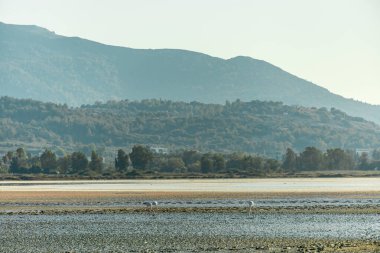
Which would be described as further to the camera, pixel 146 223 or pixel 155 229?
pixel 146 223

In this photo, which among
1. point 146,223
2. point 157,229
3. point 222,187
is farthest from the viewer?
point 222,187

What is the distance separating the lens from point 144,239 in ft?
193

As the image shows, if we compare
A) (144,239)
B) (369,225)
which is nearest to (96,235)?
(144,239)

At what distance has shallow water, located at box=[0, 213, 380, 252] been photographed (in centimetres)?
5669

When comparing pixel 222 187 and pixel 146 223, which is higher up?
pixel 222 187

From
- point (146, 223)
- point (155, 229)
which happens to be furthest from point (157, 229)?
point (146, 223)

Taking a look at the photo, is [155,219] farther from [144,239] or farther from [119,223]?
[144,239]

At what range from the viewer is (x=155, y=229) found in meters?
65.6

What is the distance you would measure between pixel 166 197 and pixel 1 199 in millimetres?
18691

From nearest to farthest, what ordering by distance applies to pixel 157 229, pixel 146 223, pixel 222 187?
1. pixel 157 229
2. pixel 146 223
3. pixel 222 187

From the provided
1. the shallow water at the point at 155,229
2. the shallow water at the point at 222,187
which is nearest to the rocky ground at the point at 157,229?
the shallow water at the point at 155,229

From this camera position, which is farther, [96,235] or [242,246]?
[96,235]

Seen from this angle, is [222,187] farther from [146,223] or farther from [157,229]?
[157,229]

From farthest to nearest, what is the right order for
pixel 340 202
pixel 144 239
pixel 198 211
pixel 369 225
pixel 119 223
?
pixel 340 202
pixel 198 211
pixel 119 223
pixel 369 225
pixel 144 239
